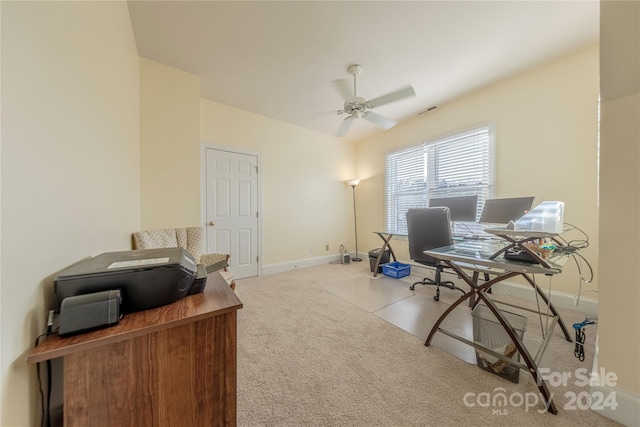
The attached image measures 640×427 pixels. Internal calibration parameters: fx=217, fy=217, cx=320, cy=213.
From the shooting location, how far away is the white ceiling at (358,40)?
70.2 inches

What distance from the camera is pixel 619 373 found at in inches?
43.1

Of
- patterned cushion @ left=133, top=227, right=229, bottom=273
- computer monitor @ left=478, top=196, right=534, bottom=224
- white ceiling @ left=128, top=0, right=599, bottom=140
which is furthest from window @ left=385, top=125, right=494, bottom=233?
patterned cushion @ left=133, top=227, right=229, bottom=273

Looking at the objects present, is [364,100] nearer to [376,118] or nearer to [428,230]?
[376,118]

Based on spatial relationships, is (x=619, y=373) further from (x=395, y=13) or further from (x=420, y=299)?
(x=395, y=13)

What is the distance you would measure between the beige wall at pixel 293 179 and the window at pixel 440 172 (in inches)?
41.4

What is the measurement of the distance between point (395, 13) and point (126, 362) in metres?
2.69

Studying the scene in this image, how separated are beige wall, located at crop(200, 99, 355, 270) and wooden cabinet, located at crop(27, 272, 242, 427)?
9.98 feet

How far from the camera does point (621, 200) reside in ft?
3.51

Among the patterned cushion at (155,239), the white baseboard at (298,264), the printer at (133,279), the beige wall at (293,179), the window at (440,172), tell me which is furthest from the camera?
the white baseboard at (298,264)

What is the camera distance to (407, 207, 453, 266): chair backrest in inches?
94.7

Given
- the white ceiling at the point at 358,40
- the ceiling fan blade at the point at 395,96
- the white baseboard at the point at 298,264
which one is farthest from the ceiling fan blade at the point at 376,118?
the white baseboard at the point at 298,264

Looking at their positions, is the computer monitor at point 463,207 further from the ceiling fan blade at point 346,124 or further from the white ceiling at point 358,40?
the ceiling fan blade at point 346,124

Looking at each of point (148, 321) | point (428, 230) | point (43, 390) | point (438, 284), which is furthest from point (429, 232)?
point (43, 390)

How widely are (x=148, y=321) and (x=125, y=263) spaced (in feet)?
0.77
